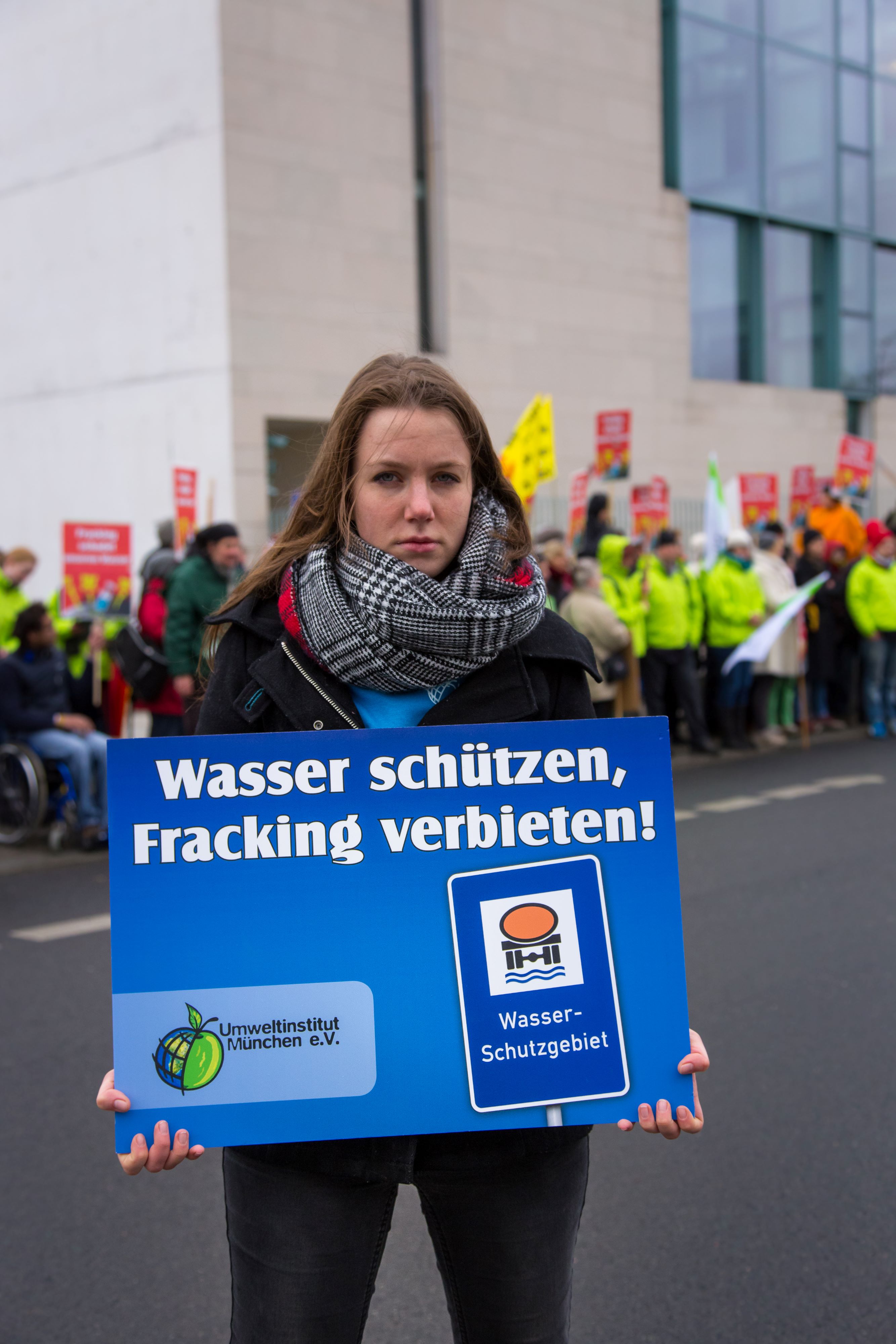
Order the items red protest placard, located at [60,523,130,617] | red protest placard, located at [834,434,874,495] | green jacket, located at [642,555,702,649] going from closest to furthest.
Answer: red protest placard, located at [60,523,130,617] → green jacket, located at [642,555,702,649] → red protest placard, located at [834,434,874,495]

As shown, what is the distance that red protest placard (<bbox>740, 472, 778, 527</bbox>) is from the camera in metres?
17.2

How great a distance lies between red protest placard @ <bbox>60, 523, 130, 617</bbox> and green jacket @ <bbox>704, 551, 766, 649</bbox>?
18.2 ft

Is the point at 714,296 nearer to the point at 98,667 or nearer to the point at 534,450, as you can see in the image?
the point at 534,450

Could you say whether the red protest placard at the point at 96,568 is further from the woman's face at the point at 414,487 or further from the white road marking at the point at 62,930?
the woman's face at the point at 414,487

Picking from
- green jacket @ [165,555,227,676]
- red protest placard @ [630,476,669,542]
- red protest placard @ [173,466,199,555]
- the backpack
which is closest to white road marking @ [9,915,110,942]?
green jacket @ [165,555,227,676]

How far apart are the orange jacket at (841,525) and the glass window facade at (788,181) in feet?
29.5

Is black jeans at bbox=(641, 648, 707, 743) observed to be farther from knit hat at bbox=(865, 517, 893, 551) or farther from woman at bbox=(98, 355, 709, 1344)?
woman at bbox=(98, 355, 709, 1344)

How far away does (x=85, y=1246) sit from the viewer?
3.44m

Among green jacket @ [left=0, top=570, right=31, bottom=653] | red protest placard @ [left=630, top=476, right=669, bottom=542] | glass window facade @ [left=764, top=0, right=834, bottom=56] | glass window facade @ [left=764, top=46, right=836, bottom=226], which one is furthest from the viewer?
glass window facade @ [left=764, top=46, right=836, bottom=226]

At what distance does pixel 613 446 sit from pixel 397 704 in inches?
515

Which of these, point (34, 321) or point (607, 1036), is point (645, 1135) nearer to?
point (607, 1036)

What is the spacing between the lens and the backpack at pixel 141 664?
897cm

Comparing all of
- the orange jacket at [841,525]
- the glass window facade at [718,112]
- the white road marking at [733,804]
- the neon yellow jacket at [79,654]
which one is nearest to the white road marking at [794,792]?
the white road marking at [733,804]

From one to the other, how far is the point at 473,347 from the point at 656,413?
4.36m
